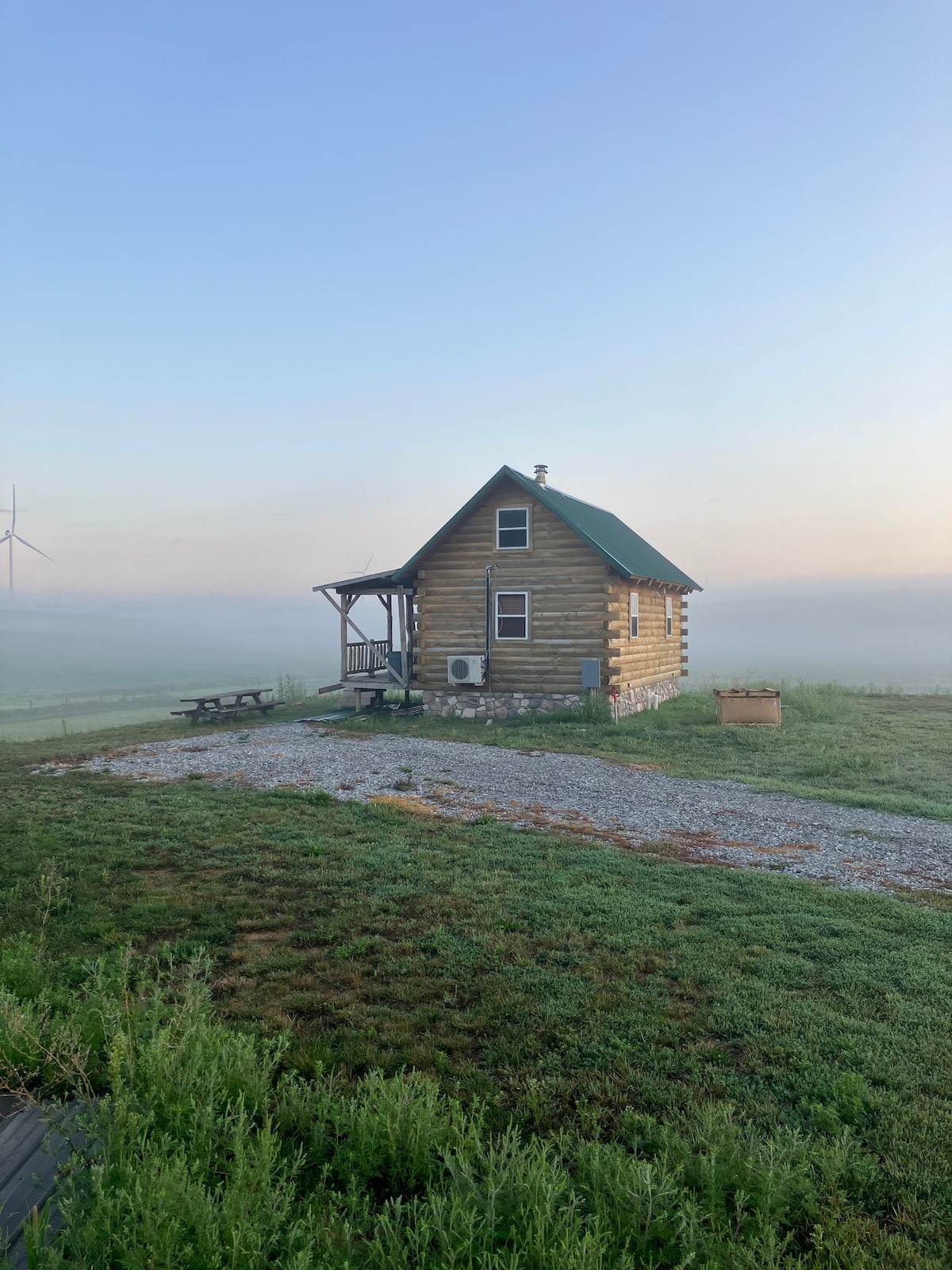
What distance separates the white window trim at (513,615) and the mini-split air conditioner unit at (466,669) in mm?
939

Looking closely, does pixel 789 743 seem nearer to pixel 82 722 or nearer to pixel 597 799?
pixel 597 799

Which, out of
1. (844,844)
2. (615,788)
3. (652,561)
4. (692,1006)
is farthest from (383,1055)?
(652,561)

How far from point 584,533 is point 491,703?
19.9ft

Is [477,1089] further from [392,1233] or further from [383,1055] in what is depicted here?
[392,1233]

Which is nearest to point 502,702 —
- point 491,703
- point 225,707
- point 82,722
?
point 491,703

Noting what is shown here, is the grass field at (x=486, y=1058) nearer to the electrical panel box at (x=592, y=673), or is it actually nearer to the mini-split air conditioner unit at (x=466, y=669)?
the electrical panel box at (x=592, y=673)

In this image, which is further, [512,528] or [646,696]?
[646,696]

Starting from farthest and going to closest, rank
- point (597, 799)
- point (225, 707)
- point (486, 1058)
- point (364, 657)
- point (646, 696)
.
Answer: point (364, 657), point (646, 696), point (225, 707), point (597, 799), point (486, 1058)

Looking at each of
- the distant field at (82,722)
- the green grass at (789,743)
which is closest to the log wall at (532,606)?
the green grass at (789,743)

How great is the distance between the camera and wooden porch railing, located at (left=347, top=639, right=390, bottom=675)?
26.9 meters

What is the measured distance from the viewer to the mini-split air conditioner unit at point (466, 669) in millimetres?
22594

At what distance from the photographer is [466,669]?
22.6 m

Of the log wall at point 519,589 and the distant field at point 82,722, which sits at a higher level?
the log wall at point 519,589

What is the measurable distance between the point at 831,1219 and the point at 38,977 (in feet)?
17.0
